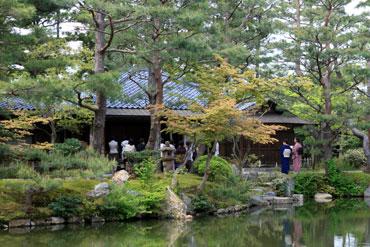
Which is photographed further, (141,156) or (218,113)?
(141,156)

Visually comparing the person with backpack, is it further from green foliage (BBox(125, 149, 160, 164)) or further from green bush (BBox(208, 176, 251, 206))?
green foliage (BBox(125, 149, 160, 164))

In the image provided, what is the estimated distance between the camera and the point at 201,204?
16.7 meters

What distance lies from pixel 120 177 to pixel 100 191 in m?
1.44

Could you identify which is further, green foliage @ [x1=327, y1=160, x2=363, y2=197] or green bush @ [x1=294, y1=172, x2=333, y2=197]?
green foliage @ [x1=327, y1=160, x2=363, y2=197]

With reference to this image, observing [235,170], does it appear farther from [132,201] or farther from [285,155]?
[132,201]

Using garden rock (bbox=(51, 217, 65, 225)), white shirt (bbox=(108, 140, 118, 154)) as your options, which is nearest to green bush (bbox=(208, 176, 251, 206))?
garden rock (bbox=(51, 217, 65, 225))

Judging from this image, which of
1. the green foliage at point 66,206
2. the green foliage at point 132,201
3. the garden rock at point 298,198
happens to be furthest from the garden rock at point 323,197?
the green foliage at point 66,206

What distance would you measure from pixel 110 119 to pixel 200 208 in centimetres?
890

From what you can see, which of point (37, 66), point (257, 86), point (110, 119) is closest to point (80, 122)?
point (110, 119)

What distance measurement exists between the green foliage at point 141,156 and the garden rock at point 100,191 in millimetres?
2756

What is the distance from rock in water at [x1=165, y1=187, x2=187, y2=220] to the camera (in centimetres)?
1595

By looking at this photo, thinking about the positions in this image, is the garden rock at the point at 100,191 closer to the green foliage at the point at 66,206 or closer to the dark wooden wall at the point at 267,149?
the green foliage at the point at 66,206

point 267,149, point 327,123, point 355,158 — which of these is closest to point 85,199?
point 327,123

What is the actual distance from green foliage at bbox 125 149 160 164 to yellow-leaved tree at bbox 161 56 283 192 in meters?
1.01
